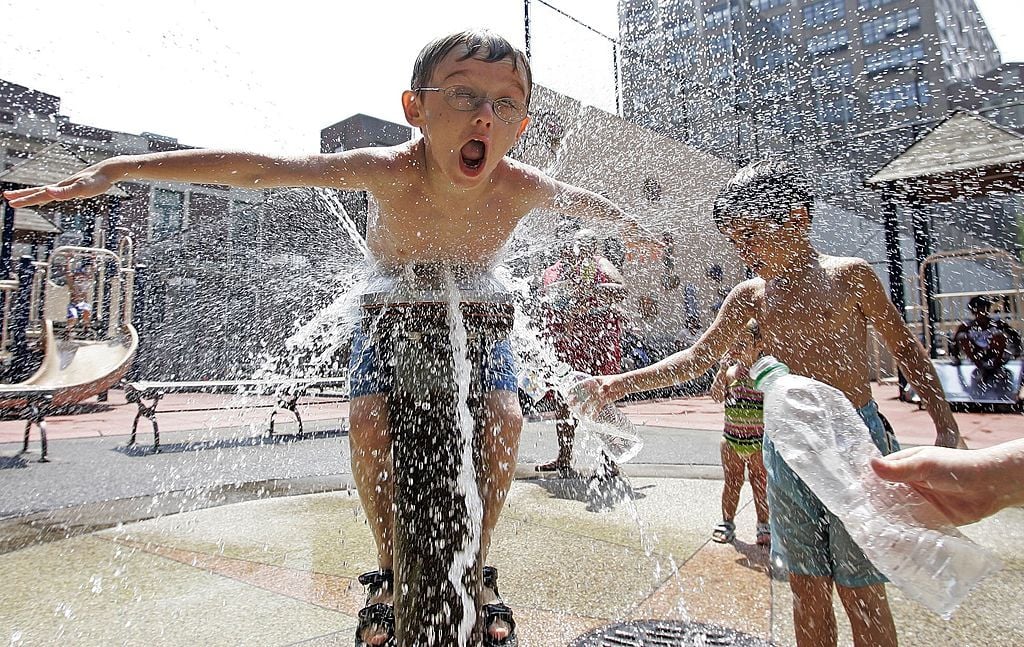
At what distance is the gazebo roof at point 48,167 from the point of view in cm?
769

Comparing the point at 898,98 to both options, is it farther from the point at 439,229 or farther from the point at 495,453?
the point at 495,453

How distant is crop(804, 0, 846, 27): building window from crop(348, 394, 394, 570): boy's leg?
39.8ft

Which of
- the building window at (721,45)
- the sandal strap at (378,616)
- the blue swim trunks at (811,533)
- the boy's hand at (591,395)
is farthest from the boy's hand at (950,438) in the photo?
the building window at (721,45)

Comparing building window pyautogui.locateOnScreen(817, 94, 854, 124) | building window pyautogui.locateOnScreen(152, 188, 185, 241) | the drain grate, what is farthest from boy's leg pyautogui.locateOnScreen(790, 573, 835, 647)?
building window pyautogui.locateOnScreen(152, 188, 185, 241)

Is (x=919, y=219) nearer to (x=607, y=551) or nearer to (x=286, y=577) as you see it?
(x=607, y=551)

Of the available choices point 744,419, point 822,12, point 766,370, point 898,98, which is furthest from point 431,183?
point 898,98

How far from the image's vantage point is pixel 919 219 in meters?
10.3

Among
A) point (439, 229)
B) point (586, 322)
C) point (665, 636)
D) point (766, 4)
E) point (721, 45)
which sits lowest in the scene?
point (665, 636)

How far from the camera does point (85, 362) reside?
22.0ft

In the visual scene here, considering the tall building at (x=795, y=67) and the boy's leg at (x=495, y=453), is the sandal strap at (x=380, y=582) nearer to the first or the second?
the boy's leg at (x=495, y=453)

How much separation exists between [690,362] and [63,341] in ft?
24.9

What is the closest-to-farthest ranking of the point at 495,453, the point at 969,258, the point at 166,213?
the point at 495,453 → the point at 969,258 → the point at 166,213

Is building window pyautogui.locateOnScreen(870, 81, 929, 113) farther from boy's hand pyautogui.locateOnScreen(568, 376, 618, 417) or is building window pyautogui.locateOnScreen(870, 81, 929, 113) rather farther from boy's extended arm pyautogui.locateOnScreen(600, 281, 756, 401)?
boy's hand pyautogui.locateOnScreen(568, 376, 618, 417)

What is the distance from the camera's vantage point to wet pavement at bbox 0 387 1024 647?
6.43 ft
